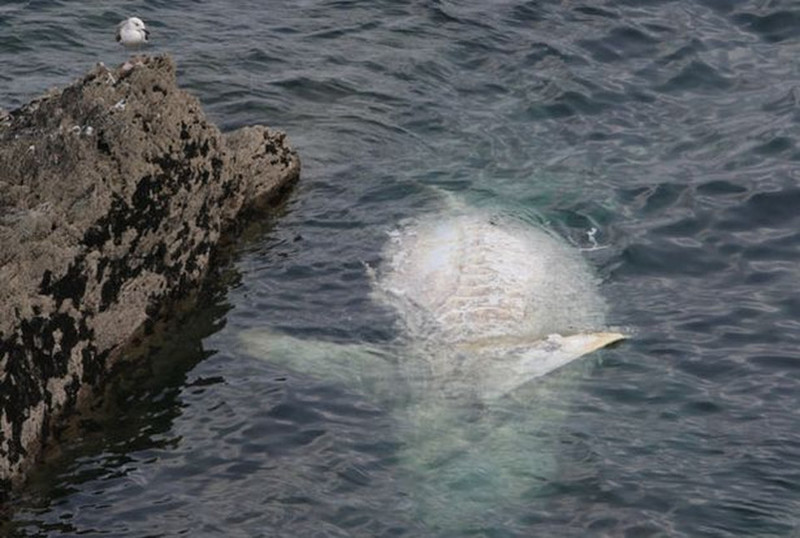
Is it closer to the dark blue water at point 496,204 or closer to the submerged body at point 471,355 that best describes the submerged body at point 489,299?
the submerged body at point 471,355

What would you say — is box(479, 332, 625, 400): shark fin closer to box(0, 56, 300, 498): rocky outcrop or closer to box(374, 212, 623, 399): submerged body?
box(374, 212, 623, 399): submerged body

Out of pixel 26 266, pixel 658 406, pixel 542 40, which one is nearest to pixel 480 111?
pixel 542 40

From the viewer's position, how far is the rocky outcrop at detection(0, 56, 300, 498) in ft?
28.8

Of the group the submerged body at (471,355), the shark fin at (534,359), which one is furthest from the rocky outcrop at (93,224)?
the shark fin at (534,359)

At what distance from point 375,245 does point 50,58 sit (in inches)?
185

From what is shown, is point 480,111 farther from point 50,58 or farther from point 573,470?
point 573,470

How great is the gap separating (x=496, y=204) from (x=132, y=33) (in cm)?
453

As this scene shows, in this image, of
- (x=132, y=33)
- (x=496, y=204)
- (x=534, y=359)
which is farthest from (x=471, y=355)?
(x=132, y=33)

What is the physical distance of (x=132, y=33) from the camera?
14477 millimetres

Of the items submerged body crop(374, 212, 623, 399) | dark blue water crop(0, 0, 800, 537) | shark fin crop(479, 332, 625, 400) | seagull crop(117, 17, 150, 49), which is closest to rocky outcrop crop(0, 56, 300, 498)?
dark blue water crop(0, 0, 800, 537)

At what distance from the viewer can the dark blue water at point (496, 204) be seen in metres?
8.52

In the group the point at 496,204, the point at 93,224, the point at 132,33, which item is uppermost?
the point at 132,33

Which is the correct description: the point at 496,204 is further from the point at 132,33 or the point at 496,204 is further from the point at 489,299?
the point at 132,33

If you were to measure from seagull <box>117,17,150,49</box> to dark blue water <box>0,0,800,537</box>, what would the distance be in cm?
34
